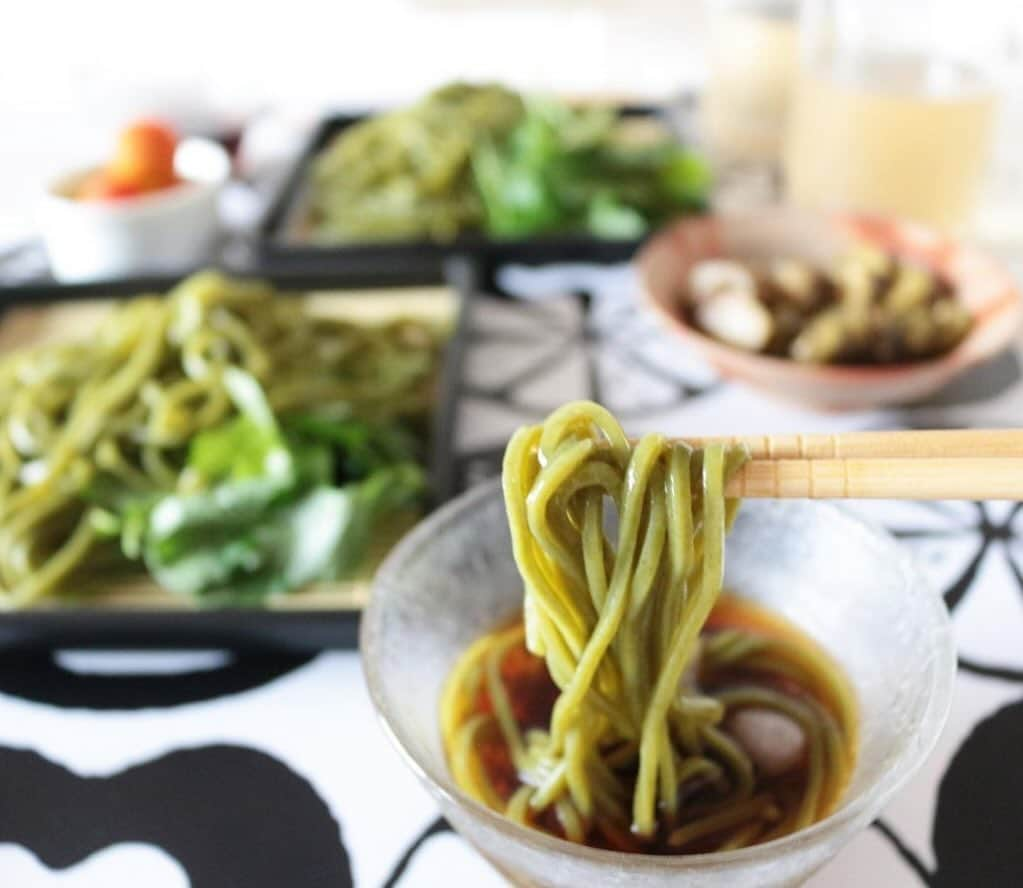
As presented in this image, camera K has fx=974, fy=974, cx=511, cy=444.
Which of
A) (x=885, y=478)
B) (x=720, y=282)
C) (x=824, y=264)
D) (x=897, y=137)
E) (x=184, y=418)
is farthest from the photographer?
(x=897, y=137)

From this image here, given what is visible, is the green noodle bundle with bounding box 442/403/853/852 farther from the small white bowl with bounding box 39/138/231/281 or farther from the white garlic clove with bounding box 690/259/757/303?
the small white bowl with bounding box 39/138/231/281

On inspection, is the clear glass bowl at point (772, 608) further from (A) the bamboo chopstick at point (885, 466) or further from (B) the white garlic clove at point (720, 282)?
(B) the white garlic clove at point (720, 282)

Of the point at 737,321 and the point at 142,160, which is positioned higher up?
the point at 142,160

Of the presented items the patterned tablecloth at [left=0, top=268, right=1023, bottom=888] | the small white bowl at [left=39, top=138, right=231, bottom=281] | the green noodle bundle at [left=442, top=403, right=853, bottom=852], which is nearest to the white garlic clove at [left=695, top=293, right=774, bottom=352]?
the patterned tablecloth at [left=0, top=268, right=1023, bottom=888]

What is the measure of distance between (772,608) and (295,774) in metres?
0.42

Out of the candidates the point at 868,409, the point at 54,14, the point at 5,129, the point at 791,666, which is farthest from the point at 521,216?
the point at 54,14

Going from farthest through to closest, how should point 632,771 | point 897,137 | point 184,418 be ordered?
point 897,137 → point 184,418 → point 632,771

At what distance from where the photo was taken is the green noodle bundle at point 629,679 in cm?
63

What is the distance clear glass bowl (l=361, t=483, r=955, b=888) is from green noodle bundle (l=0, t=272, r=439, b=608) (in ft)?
0.81

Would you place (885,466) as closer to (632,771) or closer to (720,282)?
(632,771)

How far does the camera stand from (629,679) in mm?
696

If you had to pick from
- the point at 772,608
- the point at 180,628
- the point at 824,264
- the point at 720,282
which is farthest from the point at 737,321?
the point at 180,628

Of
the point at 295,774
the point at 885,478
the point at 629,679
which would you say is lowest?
the point at 295,774

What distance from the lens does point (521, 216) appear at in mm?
1611
